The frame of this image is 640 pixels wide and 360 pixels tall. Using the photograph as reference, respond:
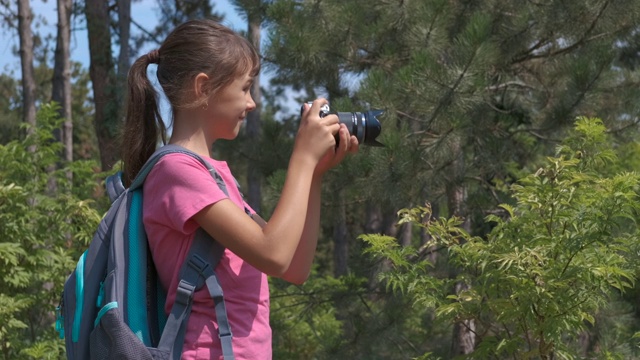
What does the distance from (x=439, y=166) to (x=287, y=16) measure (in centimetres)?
173

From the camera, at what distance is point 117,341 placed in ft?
5.80

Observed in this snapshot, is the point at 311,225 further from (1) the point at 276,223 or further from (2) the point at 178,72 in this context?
(2) the point at 178,72

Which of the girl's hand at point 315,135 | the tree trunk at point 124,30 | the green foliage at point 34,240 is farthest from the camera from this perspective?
the tree trunk at point 124,30

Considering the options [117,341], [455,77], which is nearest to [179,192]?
[117,341]

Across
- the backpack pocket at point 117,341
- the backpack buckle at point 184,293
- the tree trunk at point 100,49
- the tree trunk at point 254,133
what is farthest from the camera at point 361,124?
the tree trunk at point 100,49

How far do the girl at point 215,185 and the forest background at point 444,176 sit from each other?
1421 millimetres

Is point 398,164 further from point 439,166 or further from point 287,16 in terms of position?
point 287,16

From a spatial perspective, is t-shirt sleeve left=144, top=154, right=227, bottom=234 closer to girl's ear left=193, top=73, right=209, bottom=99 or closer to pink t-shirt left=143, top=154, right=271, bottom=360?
pink t-shirt left=143, top=154, right=271, bottom=360

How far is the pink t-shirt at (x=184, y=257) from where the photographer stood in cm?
185

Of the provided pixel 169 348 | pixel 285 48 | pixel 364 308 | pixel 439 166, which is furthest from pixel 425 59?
pixel 169 348

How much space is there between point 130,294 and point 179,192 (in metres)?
0.22

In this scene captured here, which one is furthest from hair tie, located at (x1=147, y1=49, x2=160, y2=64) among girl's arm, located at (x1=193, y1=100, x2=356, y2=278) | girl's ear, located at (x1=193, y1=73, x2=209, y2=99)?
girl's arm, located at (x1=193, y1=100, x2=356, y2=278)

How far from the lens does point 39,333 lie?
5.88m

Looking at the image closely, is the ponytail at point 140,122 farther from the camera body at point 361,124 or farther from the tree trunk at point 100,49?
the tree trunk at point 100,49
